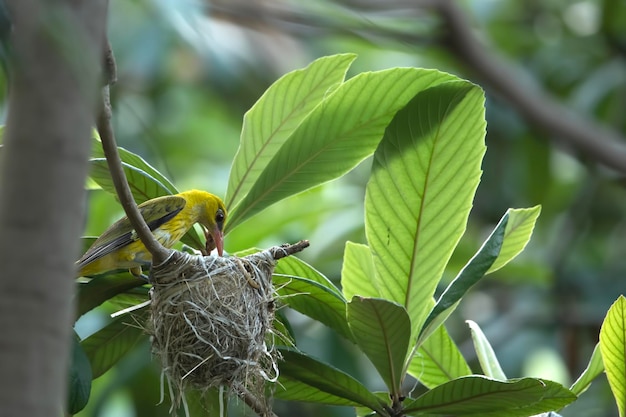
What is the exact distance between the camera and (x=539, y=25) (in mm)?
6742

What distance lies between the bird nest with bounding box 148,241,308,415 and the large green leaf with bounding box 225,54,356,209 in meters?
0.25

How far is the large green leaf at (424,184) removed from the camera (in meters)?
2.01

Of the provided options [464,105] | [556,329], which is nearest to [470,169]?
[464,105]

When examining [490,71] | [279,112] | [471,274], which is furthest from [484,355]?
[490,71]

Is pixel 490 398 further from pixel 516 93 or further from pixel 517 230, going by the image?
pixel 516 93

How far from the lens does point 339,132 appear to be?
2129 millimetres

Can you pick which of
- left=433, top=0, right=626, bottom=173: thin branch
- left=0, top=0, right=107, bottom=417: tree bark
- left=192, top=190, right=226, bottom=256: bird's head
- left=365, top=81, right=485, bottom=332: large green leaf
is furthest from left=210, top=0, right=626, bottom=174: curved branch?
left=0, top=0, right=107, bottom=417: tree bark

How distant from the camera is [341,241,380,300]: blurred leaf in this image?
7.28 ft

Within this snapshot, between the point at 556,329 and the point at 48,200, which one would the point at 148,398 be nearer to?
the point at 556,329

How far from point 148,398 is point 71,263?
3.40m

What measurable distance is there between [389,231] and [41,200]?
138 centimetres

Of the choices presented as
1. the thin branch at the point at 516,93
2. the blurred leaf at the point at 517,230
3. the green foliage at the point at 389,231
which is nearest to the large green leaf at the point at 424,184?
the green foliage at the point at 389,231

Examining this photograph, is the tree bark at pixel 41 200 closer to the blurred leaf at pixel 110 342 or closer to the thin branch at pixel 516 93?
the blurred leaf at pixel 110 342

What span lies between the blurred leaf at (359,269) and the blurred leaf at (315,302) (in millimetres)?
110
